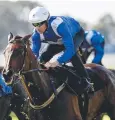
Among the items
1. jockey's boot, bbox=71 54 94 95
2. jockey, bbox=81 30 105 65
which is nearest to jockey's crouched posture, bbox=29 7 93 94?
jockey's boot, bbox=71 54 94 95

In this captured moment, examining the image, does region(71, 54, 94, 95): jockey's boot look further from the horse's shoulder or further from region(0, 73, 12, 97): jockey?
region(0, 73, 12, 97): jockey

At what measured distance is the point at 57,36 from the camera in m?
8.68

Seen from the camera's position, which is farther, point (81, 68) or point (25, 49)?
point (81, 68)

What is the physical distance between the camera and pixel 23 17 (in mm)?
32125

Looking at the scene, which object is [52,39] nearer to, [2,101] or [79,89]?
[79,89]

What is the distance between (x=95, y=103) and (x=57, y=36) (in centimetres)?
144

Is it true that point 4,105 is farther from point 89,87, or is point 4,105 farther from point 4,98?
point 89,87

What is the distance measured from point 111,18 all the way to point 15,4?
2244cm

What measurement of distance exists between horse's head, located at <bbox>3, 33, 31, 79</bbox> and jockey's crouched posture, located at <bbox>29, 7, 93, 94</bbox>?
477 millimetres

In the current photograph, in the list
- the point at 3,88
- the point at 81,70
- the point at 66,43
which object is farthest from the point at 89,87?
the point at 3,88

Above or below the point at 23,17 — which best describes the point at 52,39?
above

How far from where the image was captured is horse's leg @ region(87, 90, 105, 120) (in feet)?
30.5

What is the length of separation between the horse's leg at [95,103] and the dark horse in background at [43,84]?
0.02m

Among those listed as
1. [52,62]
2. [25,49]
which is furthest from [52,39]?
[25,49]
